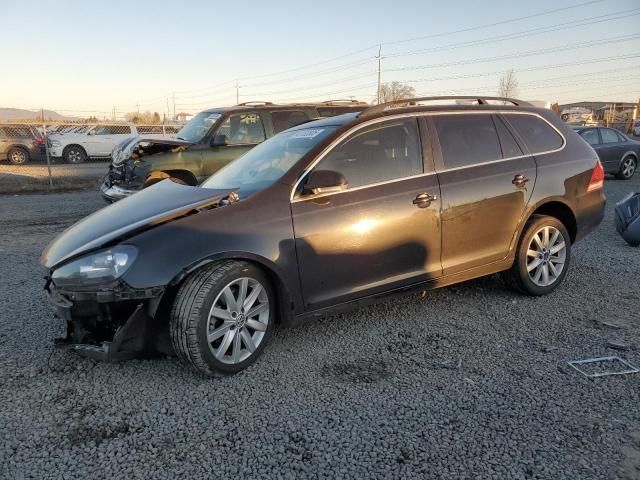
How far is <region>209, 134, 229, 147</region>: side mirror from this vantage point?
831 centimetres

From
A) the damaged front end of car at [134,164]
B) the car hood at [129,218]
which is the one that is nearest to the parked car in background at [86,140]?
the damaged front end of car at [134,164]

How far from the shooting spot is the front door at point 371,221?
350 centimetres

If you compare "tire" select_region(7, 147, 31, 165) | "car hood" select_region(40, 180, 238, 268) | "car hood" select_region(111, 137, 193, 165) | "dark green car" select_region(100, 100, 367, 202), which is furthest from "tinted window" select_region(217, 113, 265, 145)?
"tire" select_region(7, 147, 31, 165)

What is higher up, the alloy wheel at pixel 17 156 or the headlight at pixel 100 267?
the alloy wheel at pixel 17 156

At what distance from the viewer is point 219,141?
27.4ft

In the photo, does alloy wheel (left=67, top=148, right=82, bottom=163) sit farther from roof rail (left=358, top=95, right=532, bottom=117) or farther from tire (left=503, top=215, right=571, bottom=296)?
tire (left=503, top=215, right=571, bottom=296)

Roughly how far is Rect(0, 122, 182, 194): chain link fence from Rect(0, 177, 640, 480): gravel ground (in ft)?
39.8

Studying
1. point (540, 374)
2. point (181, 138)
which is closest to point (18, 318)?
point (540, 374)

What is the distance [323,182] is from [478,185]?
1469 millimetres

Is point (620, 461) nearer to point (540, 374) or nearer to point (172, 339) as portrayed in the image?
point (540, 374)

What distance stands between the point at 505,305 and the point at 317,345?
6.04 ft

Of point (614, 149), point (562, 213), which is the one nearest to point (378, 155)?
point (562, 213)

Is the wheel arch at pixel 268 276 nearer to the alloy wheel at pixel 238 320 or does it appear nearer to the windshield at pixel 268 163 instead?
the alloy wheel at pixel 238 320

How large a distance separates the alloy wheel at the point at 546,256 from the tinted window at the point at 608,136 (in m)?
11.4
